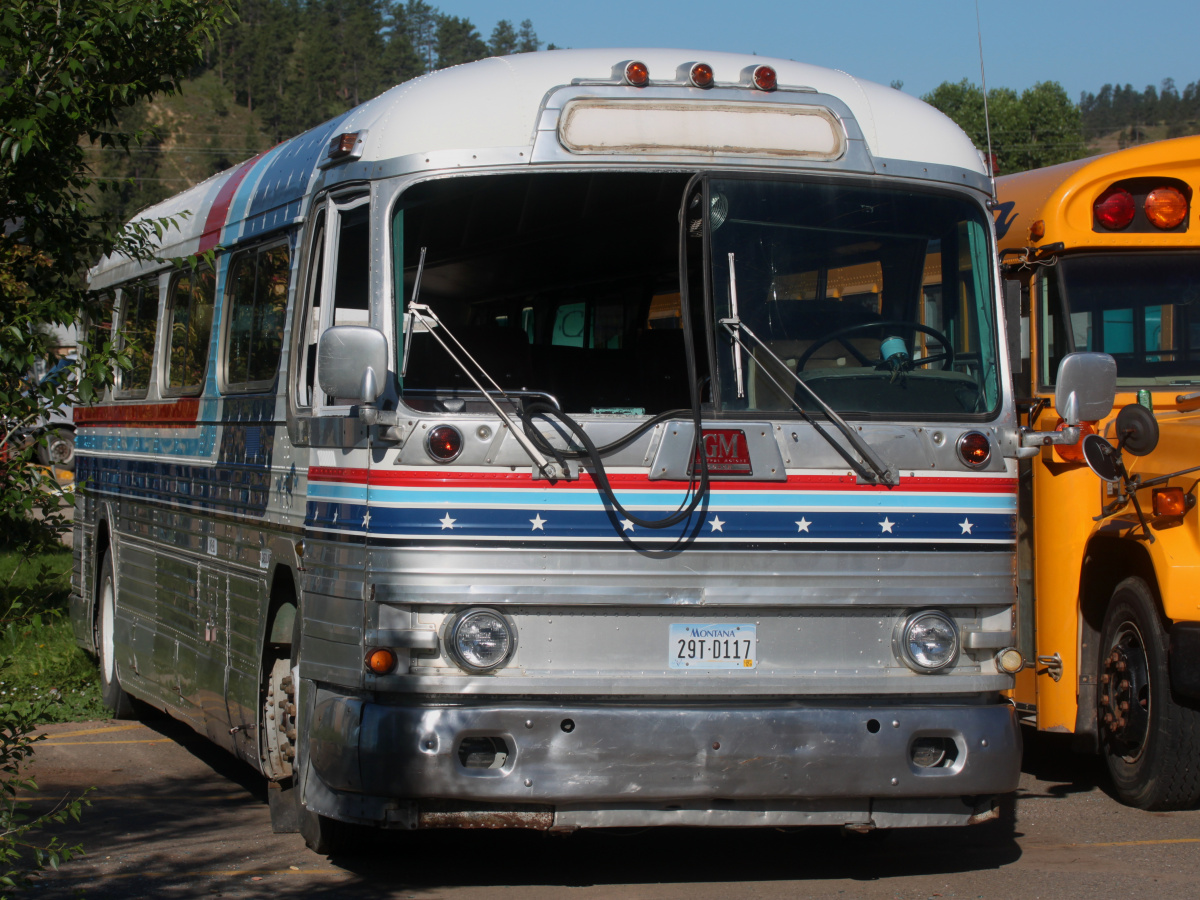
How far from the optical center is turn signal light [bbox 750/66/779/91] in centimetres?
617

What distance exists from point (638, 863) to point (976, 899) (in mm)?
1426

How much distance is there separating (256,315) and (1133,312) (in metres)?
4.40

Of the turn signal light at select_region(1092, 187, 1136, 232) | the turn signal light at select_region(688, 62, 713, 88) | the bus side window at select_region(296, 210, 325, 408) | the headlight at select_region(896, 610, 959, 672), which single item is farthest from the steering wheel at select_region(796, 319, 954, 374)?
the turn signal light at select_region(1092, 187, 1136, 232)

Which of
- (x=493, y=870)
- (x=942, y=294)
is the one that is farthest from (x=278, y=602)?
(x=942, y=294)

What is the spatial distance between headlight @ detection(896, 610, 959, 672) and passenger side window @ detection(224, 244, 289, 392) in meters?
3.07

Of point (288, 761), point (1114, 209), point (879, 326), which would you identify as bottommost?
point (288, 761)

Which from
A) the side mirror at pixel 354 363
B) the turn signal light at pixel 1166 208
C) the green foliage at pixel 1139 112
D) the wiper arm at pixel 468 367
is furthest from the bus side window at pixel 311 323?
the green foliage at pixel 1139 112

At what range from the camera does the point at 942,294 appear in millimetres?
6270

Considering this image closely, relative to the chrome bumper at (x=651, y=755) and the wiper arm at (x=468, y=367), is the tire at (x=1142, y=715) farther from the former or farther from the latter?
the wiper arm at (x=468, y=367)

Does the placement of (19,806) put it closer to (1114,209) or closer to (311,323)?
(311,323)

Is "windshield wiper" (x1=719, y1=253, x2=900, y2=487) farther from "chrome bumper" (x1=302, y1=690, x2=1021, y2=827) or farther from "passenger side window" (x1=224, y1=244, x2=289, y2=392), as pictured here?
"passenger side window" (x1=224, y1=244, x2=289, y2=392)

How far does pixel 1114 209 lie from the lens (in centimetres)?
791

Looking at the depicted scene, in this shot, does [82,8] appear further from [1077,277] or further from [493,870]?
[1077,277]

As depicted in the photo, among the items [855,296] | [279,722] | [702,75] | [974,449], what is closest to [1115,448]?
[974,449]
